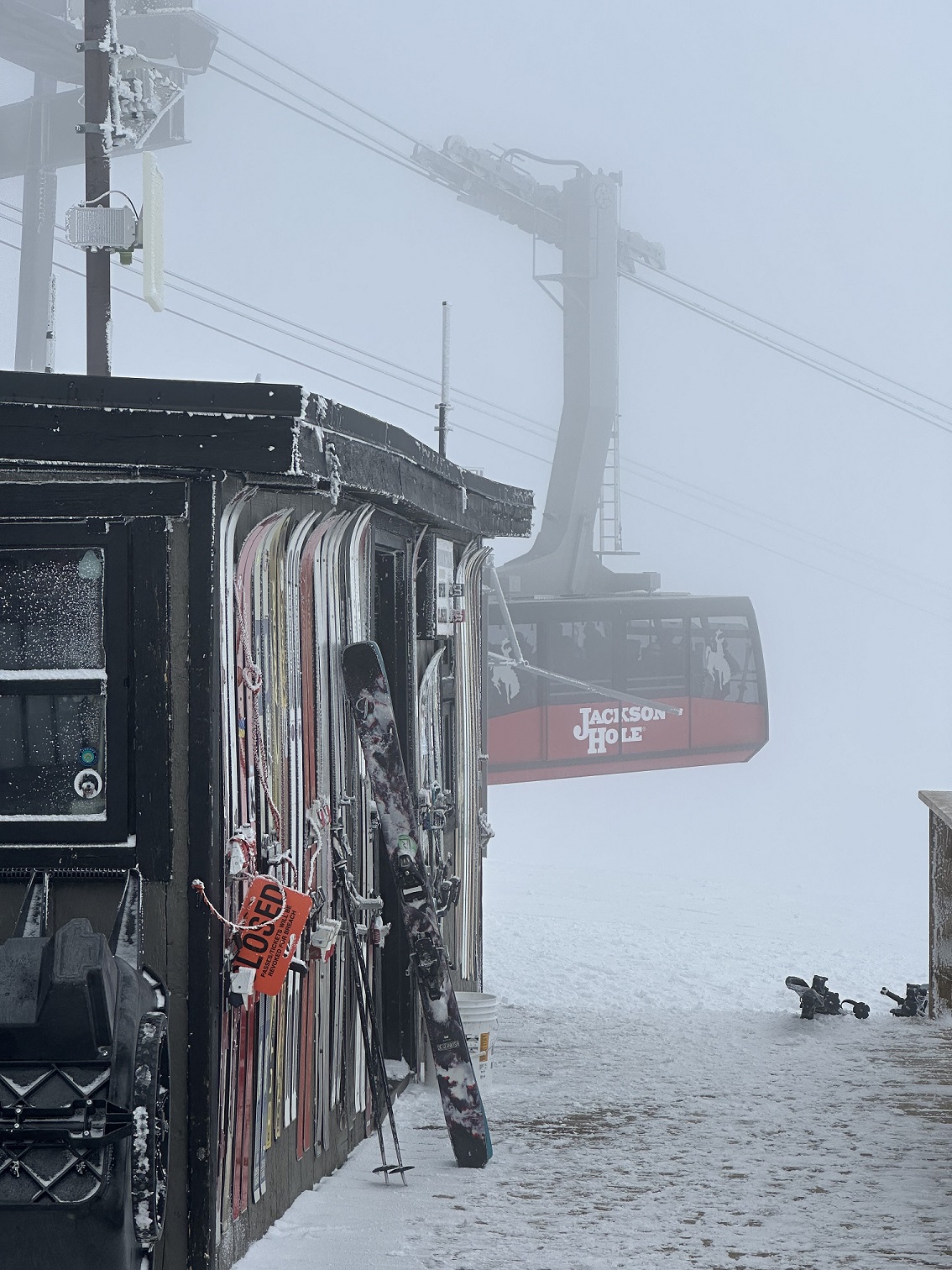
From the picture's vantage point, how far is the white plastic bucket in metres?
5.31

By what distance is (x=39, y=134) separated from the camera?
20156 mm

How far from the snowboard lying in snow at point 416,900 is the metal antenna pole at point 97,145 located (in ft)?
12.5

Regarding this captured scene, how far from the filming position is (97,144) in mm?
7645

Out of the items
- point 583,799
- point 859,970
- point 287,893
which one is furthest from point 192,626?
point 583,799

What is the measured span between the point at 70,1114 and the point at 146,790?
2.64 feet

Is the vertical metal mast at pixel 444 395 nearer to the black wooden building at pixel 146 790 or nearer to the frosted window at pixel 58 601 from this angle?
the black wooden building at pixel 146 790

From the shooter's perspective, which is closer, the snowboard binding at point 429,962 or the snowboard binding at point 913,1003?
the snowboard binding at point 429,962

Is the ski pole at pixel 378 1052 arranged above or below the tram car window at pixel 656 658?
below

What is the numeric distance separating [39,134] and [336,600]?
18194mm

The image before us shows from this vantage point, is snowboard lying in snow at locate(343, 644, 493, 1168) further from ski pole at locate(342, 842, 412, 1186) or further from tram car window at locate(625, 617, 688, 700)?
tram car window at locate(625, 617, 688, 700)

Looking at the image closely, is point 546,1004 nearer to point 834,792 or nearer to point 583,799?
point 583,799

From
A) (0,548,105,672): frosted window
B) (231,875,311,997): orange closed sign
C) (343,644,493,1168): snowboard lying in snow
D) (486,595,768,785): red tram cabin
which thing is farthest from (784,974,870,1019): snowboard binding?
(486,595,768,785): red tram cabin

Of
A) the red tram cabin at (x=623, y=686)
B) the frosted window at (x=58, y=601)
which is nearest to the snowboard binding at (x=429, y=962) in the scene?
the frosted window at (x=58, y=601)

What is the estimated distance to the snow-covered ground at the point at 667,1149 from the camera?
3.63m
